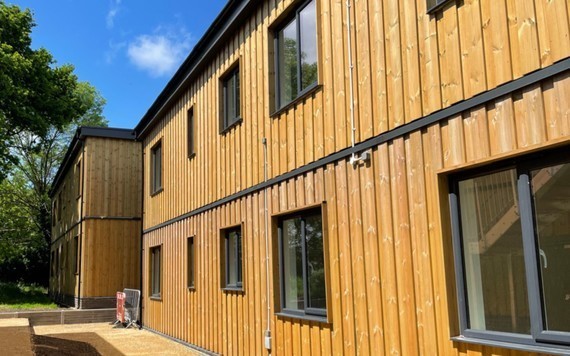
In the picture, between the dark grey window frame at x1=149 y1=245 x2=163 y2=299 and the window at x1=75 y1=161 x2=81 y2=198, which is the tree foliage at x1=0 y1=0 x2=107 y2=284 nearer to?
the window at x1=75 y1=161 x2=81 y2=198

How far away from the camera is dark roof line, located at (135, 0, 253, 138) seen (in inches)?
356

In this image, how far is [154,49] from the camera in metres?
37.7

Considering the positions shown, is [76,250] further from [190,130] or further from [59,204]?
[190,130]

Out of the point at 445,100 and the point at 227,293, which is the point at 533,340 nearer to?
the point at 445,100

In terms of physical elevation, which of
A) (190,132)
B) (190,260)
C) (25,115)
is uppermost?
(25,115)

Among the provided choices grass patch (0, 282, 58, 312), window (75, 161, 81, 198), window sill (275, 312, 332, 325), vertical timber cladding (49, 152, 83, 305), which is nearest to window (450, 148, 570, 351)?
window sill (275, 312, 332, 325)

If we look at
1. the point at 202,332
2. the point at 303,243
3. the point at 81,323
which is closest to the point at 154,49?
the point at 81,323

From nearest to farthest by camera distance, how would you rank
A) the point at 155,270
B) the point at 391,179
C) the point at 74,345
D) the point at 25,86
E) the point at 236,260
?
the point at 391,179
the point at 236,260
the point at 74,345
the point at 155,270
the point at 25,86

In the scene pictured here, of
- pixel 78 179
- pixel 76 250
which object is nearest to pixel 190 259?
pixel 76 250

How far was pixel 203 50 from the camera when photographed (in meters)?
10.7

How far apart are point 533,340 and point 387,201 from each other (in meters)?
1.92

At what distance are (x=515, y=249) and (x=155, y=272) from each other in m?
12.3

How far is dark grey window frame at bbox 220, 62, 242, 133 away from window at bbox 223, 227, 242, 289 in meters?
1.90

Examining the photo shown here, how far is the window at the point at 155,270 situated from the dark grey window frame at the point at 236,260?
17.4 ft
